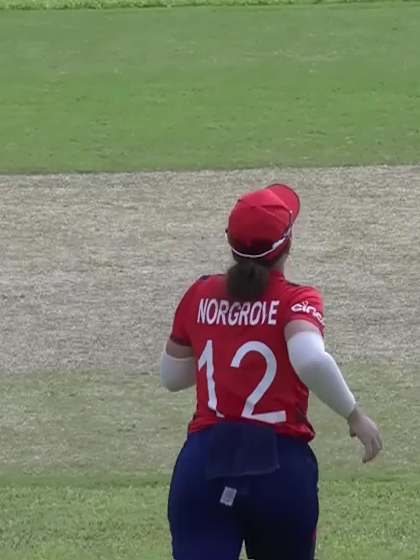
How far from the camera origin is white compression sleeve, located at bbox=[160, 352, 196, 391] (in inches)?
207

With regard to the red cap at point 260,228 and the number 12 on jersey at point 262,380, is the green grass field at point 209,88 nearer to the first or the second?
the red cap at point 260,228

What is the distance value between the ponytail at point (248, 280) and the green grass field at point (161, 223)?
2005 millimetres

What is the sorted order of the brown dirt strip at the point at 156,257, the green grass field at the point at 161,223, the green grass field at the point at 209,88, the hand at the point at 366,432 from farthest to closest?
1. the green grass field at the point at 209,88
2. the brown dirt strip at the point at 156,257
3. the green grass field at the point at 161,223
4. the hand at the point at 366,432

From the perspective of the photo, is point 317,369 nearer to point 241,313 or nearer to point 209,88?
point 241,313

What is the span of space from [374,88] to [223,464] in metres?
11.6

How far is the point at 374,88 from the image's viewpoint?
16.2 m

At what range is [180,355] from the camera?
525cm

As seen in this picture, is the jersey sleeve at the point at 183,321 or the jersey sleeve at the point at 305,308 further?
the jersey sleeve at the point at 183,321

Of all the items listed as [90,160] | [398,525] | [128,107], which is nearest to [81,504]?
[398,525]

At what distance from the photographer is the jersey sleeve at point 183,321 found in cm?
514

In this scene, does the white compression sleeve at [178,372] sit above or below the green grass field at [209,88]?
above

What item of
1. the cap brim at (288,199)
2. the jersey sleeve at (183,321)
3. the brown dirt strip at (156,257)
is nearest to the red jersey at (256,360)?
the jersey sleeve at (183,321)

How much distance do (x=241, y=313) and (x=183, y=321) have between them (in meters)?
0.27

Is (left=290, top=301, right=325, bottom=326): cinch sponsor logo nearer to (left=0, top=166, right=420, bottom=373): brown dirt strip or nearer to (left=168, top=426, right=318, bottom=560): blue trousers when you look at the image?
(left=168, top=426, right=318, bottom=560): blue trousers
